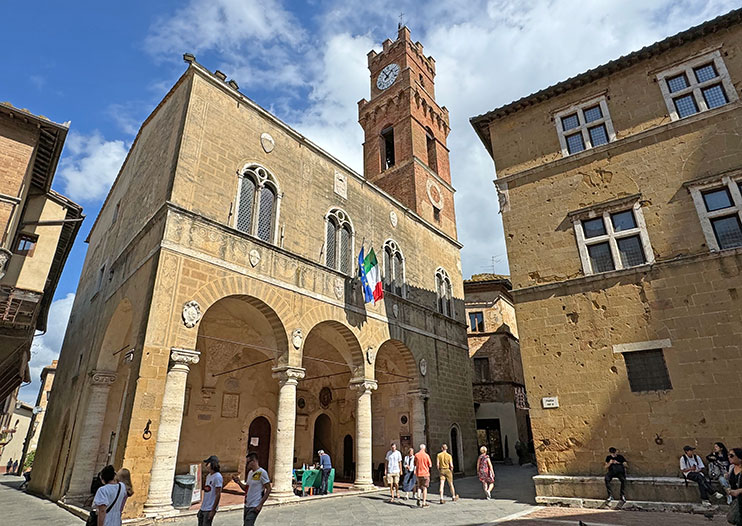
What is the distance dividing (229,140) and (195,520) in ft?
30.7

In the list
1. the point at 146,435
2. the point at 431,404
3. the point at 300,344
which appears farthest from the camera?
the point at 431,404

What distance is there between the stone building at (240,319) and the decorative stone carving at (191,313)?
0.07 ft

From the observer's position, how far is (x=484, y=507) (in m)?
9.67

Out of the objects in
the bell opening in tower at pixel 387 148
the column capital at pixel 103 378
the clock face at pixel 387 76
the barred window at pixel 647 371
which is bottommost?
the barred window at pixel 647 371

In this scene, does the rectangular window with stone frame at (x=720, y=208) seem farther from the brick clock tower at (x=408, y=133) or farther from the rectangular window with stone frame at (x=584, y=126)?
the brick clock tower at (x=408, y=133)

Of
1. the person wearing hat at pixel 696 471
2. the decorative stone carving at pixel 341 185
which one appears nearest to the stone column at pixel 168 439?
the decorative stone carving at pixel 341 185

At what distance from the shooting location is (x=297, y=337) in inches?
458

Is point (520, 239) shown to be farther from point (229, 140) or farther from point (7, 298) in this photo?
point (7, 298)

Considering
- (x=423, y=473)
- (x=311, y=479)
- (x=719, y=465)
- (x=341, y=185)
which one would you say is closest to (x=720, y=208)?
(x=719, y=465)

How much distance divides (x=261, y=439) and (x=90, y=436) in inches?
207

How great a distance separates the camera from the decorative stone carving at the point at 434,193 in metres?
22.3

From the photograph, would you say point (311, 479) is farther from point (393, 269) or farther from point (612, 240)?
point (612, 240)

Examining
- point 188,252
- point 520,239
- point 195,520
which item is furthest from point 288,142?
point 195,520

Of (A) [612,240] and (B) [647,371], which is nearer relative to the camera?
(B) [647,371]
